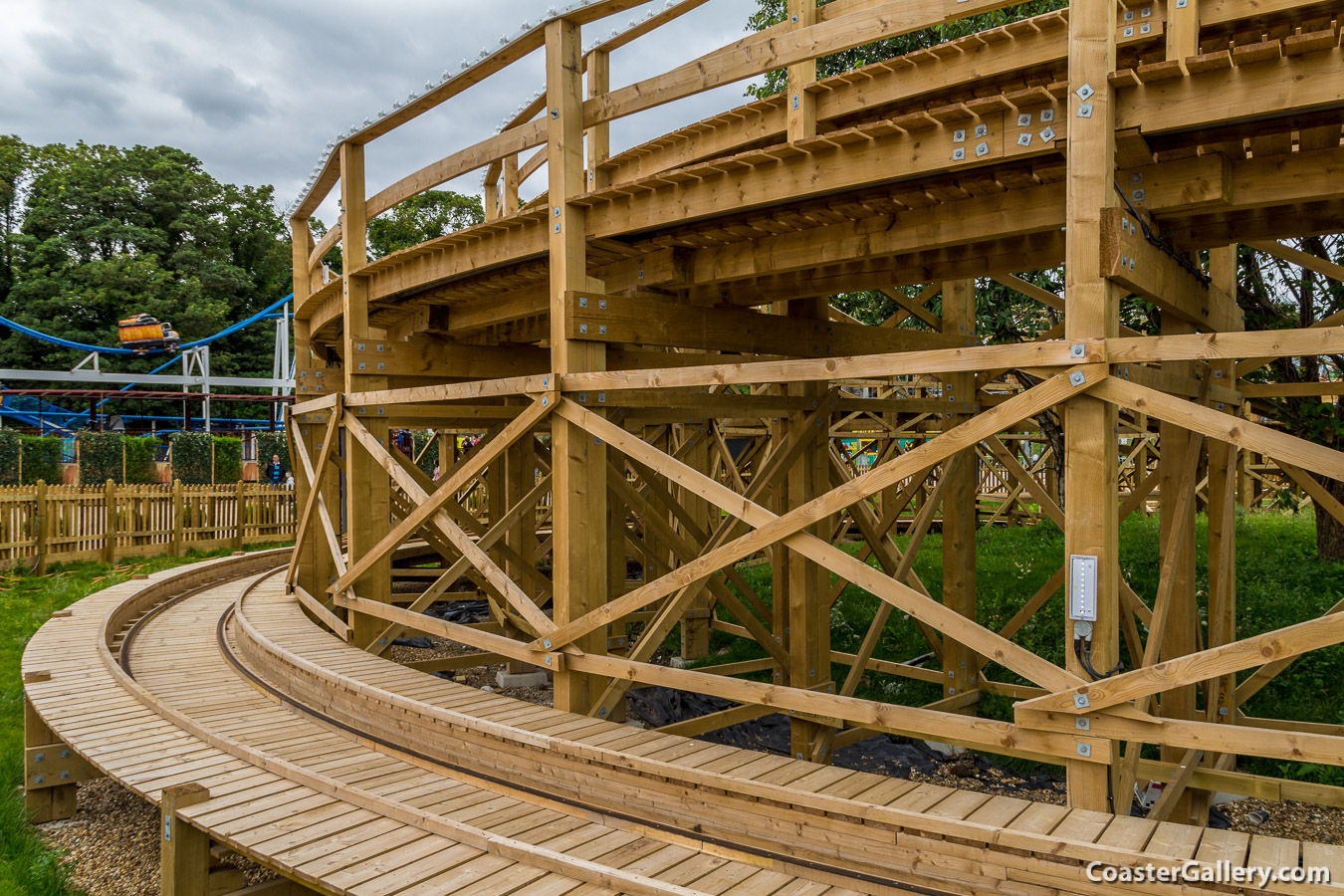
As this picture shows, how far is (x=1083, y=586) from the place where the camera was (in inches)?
141

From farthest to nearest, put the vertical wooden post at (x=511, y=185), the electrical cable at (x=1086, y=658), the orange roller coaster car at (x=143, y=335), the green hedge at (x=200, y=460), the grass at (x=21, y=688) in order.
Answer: the orange roller coaster car at (x=143, y=335), the green hedge at (x=200, y=460), the vertical wooden post at (x=511, y=185), the grass at (x=21, y=688), the electrical cable at (x=1086, y=658)

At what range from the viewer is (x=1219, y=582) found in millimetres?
5770

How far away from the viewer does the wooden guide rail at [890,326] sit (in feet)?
11.6

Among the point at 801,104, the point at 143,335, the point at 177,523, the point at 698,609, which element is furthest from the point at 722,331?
the point at 143,335

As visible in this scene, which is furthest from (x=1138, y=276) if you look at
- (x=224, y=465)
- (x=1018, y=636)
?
(x=224, y=465)

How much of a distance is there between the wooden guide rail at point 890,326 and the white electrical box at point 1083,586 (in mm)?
24

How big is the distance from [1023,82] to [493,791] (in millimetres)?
5062

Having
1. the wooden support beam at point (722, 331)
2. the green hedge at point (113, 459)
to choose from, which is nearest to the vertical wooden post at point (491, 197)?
the wooden support beam at point (722, 331)

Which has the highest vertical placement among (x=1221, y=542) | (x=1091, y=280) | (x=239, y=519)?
(x=1091, y=280)

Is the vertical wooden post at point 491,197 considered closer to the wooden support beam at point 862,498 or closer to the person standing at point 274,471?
the wooden support beam at point 862,498

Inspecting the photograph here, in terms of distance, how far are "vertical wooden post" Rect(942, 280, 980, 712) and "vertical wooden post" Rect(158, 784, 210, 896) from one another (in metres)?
5.36

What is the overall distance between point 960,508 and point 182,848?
578 centimetres

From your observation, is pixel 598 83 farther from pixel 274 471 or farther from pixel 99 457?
pixel 274 471

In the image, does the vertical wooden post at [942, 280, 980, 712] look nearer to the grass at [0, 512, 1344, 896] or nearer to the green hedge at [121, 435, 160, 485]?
the grass at [0, 512, 1344, 896]
